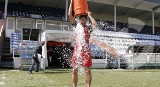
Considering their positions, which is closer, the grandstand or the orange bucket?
the orange bucket

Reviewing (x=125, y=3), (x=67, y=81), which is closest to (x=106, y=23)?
(x=125, y=3)

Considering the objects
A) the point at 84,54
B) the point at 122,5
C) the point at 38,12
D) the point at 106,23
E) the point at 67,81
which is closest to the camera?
the point at 84,54

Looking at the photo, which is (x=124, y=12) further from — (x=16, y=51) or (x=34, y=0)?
(x=16, y=51)

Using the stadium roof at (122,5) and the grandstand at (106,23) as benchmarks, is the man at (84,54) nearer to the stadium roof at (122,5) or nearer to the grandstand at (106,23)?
the grandstand at (106,23)

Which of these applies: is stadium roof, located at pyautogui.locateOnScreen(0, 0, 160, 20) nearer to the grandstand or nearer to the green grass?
the grandstand

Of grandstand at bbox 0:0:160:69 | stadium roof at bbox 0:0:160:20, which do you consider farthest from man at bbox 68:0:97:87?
stadium roof at bbox 0:0:160:20

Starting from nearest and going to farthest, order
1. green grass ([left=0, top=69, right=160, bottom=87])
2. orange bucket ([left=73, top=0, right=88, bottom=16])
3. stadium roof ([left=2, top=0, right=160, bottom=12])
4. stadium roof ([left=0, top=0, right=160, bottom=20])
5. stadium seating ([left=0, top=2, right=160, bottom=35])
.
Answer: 1. orange bucket ([left=73, top=0, right=88, bottom=16])
2. green grass ([left=0, top=69, right=160, bottom=87])
3. stadium seating ([left=0, top=2, right=160, bottom=35])
4. stadium roof ([left=2, top=0, right=160, bottom=12])
5. stadium roof ([left=0, top=0, right=160, bottom=20])

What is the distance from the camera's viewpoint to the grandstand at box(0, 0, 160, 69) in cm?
2398

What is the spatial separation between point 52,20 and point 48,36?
22.3ft

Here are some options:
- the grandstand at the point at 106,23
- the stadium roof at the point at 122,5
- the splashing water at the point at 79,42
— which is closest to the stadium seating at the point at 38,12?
the grandstand at the point at 106,23

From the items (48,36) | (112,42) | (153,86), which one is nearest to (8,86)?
(153,86)

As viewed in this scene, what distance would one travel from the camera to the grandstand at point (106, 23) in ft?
78.7

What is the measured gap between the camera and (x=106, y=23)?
40.6m

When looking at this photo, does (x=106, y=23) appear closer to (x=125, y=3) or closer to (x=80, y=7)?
(x=125, y=3)
